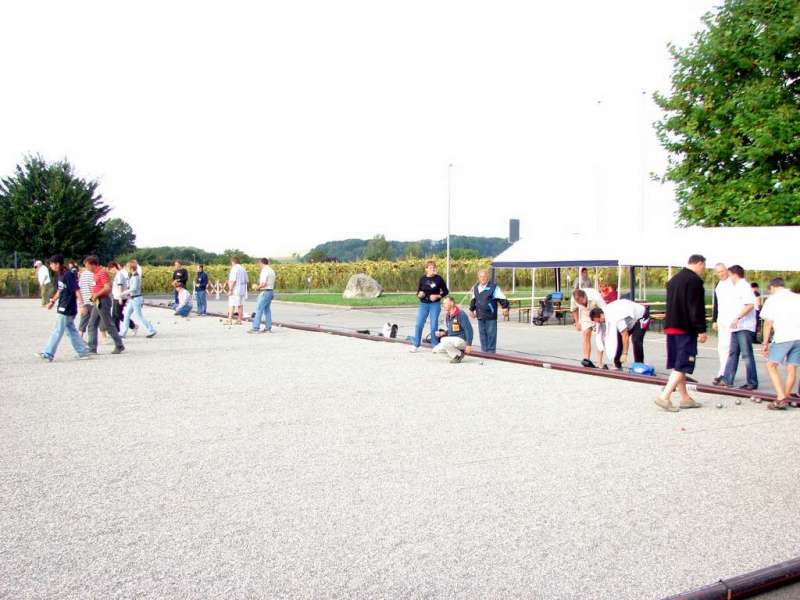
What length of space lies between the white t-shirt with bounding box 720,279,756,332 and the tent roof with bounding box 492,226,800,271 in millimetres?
7420

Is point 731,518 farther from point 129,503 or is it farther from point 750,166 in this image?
point 750,166

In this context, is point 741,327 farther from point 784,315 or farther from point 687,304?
point 687,304

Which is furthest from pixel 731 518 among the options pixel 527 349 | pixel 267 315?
pixel 267 315

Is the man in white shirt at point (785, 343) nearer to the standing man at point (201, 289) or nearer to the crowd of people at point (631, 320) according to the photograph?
the crowd of people at point (631, 320)

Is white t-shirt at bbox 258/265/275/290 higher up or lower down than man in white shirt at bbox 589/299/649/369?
higher up

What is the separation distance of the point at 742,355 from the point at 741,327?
1.31ft

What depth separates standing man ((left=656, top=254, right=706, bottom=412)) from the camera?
347 inches

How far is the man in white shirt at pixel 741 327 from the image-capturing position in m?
10.6

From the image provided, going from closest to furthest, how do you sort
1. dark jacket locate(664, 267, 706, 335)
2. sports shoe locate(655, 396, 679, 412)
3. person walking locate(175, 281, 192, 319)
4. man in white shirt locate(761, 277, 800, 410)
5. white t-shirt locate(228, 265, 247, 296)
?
sports shoe locate(655, 396, 679, 412)
dark jacket locate(664, 267, 706, 335)
man in white shirt locate(761, 277, 800, 410)
white t-shirt locate(228, 265, 247, 296)
person walking locate(175, 281, 192, 319)

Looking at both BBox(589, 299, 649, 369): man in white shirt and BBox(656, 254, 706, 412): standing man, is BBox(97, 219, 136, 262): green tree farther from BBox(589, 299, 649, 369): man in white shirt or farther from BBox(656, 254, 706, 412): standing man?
BBox(656, 254, 706, 412): standing man

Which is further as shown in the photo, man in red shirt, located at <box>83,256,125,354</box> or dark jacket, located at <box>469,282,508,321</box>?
man in red shirt, located at <box>83,256,125,354</box>

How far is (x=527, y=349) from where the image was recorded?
16.6m

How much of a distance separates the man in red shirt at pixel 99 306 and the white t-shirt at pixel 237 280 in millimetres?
6104

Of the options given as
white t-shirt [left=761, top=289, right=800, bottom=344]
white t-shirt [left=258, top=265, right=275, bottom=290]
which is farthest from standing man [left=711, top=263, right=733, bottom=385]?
white t-shirt [left=258, top=265, right=275, bottom=290]
